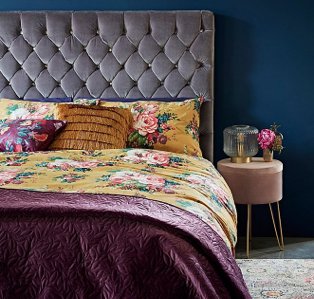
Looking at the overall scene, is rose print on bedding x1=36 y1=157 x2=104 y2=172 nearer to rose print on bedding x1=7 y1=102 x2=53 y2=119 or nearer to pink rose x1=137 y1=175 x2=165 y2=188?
pink rose x1=137 y1=175 x2=165 y2=188

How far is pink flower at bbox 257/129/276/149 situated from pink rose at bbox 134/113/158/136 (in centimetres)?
68

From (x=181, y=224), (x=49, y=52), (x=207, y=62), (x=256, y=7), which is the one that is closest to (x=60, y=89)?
(x=49, y=52)

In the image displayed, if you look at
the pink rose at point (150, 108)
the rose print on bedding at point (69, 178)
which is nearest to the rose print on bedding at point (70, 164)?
the rose print on bedding at point (69, 178)

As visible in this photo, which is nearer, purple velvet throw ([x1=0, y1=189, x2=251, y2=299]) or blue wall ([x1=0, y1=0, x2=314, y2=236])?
purple velvet throw ([x1=0, y1=189, x2=251, y2=299])

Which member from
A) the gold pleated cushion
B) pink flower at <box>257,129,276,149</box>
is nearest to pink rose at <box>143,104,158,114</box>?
the gold pleated cushion

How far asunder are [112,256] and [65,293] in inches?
7.5

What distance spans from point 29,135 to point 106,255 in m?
1.81

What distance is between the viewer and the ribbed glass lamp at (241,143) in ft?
15.0

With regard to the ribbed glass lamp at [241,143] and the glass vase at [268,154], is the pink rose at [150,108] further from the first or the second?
the glass vase at [268,154]

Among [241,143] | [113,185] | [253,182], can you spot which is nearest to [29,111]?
[241,143]

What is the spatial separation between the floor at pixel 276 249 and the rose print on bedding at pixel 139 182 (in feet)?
4.35

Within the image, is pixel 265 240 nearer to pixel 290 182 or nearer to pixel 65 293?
pixel 290 182

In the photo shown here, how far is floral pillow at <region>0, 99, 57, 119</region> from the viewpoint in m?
4.42

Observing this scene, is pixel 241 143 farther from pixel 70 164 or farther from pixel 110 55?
pixel 70 164
